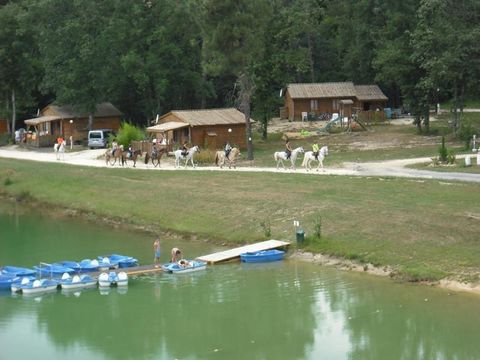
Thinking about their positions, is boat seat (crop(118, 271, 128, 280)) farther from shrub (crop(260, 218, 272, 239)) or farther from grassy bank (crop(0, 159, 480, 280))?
shrub (crop(260, 218, 272, 239))

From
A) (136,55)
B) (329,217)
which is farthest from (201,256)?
(136,55)

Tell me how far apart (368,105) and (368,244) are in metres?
51.0

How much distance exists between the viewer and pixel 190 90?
254ft

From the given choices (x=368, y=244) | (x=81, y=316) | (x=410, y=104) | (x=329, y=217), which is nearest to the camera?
(x=81, y=316)

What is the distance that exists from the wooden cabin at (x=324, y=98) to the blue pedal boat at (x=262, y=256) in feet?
153

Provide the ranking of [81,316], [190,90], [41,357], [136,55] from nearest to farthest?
[41,357], [81,316], [136,55], [190,90]

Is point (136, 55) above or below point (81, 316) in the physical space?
above

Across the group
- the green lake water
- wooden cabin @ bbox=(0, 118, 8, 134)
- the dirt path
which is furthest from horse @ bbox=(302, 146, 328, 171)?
wooden cabin @ bbox=(0, 118, 8, 134)

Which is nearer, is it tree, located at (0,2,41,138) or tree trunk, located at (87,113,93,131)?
tree trunk, located at (87,113,93,131)

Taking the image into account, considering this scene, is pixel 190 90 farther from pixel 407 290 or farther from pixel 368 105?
pixel 407 290

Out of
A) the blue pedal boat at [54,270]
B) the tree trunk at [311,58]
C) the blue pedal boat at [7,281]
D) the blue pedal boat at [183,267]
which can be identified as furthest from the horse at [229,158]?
the tree trunk at [311,58]

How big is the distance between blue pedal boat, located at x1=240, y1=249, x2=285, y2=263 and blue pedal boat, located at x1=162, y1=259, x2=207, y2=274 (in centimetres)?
180

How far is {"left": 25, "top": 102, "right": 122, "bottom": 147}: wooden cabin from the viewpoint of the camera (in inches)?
2874

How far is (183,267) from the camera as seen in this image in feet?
101
